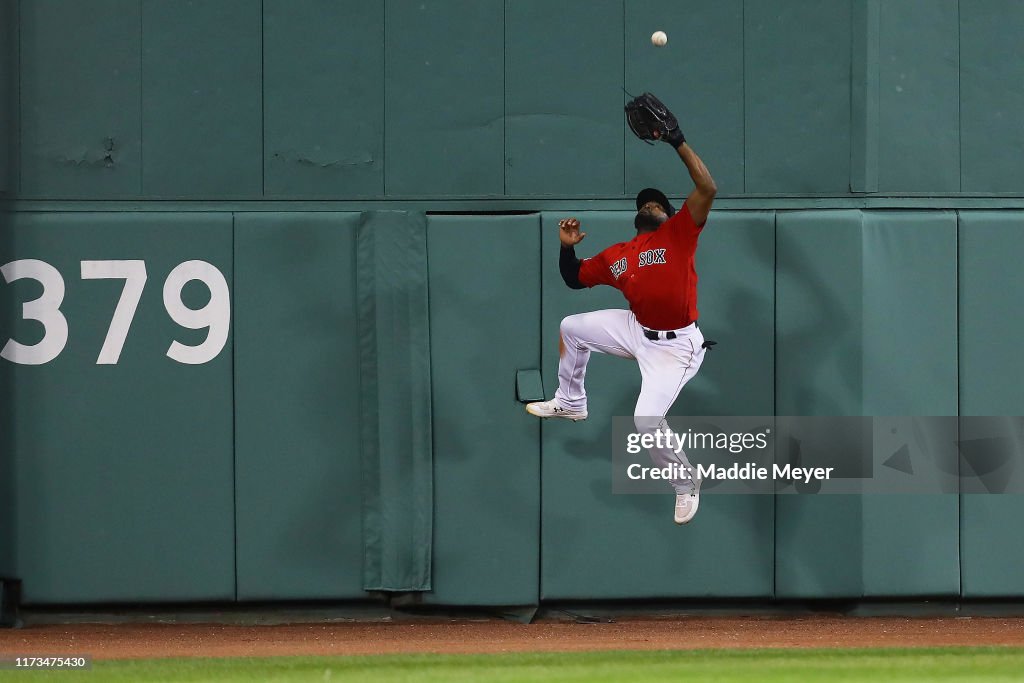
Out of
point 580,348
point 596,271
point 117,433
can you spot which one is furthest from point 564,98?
point 117,433

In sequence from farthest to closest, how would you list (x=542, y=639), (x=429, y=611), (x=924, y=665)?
1. (x=429, y=611)
2. (x=542, y=639)
3. (x=924, y=665)

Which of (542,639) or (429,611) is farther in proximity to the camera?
(429,611)

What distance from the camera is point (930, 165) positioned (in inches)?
299

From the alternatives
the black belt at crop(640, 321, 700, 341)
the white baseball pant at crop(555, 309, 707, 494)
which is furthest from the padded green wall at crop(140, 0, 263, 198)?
the black belt at crop(640, 321, 700, 341)

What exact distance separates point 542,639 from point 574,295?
6.56ft

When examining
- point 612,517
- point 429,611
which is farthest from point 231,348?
point 612,517

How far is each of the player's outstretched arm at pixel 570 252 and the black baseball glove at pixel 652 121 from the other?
2.15 ft

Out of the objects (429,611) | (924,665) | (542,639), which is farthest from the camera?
(429,611)

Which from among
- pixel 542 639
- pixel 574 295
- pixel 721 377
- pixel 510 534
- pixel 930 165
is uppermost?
pixel 930 165

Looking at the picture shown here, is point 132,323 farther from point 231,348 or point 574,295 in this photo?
point 574,295

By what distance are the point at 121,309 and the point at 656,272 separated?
317 cm

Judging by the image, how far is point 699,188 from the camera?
720 cm

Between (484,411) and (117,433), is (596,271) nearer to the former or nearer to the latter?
(484,411)

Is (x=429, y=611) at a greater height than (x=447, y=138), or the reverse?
(x=447, y=138)
